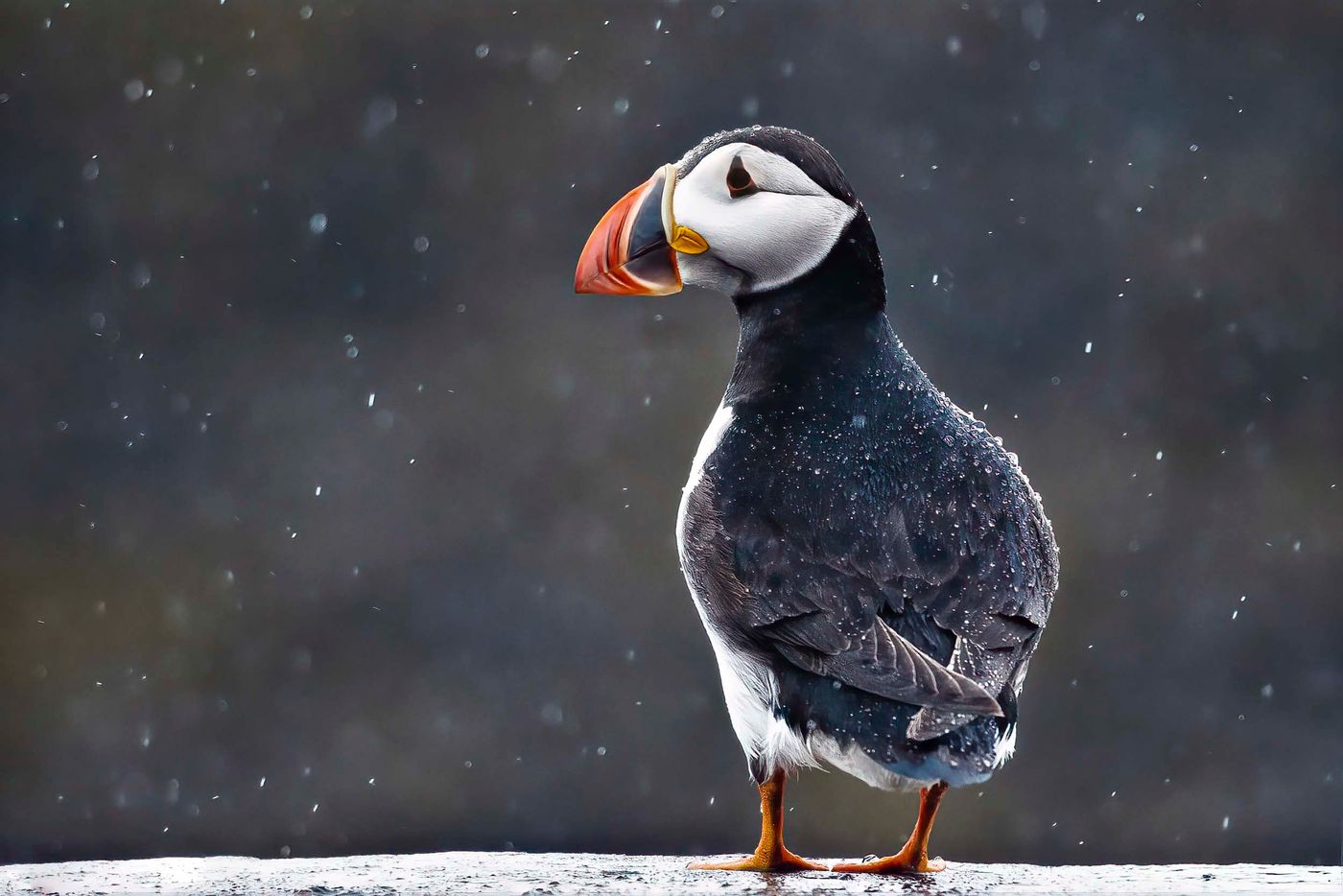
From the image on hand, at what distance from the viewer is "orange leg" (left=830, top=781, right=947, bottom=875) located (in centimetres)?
253

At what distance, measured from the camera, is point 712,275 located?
2.73m

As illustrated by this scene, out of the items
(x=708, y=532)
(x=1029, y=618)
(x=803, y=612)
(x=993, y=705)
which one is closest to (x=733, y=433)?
(x=708, y=532)

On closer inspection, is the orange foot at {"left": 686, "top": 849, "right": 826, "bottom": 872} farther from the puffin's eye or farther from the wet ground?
the puffin's eye

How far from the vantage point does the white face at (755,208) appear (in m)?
2.61

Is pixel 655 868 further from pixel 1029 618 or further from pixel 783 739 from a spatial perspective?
pixel 1029 618

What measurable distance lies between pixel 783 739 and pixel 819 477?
43 cm

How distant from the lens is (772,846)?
2580 mm

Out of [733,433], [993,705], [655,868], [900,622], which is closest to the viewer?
[993,705]

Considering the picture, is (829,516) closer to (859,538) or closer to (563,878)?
(859,538)

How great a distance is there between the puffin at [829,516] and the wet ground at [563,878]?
0.32 feet

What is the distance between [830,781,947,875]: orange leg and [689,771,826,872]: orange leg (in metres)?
0.07

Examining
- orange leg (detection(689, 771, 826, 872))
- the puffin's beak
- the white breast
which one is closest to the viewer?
the white breast

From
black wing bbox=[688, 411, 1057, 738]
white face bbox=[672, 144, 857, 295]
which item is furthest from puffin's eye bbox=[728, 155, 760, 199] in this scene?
black wing bbox=[688, 411, 1057, 738]

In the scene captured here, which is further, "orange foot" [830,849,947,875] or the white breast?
"orange foot" [830,849,947,875]
